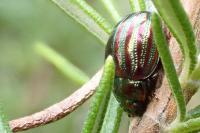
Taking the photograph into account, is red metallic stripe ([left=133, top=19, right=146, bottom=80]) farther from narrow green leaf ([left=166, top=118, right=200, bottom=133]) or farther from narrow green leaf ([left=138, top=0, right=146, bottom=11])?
narrow green leaf ([left=166, top=118, right=200, bottom=133])

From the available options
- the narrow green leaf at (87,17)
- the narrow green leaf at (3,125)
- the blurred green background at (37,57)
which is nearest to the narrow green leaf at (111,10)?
the narrow green leaf at (87,17)

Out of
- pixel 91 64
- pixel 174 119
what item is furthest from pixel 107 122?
pixel 91 64

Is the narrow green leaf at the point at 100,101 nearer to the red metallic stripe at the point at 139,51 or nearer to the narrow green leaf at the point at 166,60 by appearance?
the narrow green leaf at the point at 166,60

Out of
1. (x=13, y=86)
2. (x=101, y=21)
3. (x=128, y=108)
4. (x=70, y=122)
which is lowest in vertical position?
(x=70, y=122)

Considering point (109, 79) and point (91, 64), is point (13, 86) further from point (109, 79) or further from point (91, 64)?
point (109, 79)

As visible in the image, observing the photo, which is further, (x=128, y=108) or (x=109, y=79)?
(x=128, y=108)

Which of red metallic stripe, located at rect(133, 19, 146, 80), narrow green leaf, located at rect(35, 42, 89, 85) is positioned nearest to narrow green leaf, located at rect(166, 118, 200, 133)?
red metallic stripe, located at rect(133, 19, 146, 80)

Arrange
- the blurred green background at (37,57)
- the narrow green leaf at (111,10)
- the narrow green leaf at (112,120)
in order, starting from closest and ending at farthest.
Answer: the narrow green leaf at (112,120), the narrow green leaf at (111,10), the blurred green background at (37,57)
